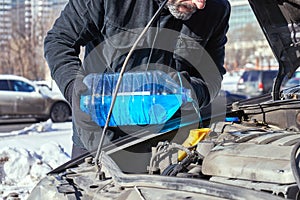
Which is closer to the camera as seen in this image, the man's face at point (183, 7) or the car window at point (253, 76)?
the man's face at point (183, 7)

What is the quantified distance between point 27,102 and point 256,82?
1218 cm

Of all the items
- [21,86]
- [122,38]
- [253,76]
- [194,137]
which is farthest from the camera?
[253,76]

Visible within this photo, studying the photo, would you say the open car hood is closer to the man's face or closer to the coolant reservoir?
the man's face

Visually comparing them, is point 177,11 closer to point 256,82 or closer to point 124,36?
point 124,36

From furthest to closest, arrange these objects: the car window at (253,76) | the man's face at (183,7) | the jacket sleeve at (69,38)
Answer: the car window at (253,76) < the jacket sleeve at (69,38) < the man's face at (183,7)

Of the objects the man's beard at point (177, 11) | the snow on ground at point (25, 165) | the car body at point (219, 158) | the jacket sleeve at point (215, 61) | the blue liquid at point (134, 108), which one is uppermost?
the man's beard at point (177, 11)

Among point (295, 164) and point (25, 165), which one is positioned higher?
point (295, 164)

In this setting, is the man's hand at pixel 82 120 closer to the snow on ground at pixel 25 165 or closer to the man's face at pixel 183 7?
the man's face at pixel 183 7

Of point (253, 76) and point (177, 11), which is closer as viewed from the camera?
point (177, 11)

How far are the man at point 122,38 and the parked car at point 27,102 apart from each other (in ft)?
48.5

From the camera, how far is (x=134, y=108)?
2.98 metres

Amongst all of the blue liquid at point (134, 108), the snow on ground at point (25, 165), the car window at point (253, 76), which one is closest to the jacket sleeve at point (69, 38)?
the blue liquid at point (134, 108)

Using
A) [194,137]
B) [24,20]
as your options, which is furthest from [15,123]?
[24,20]

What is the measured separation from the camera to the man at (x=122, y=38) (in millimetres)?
3352
